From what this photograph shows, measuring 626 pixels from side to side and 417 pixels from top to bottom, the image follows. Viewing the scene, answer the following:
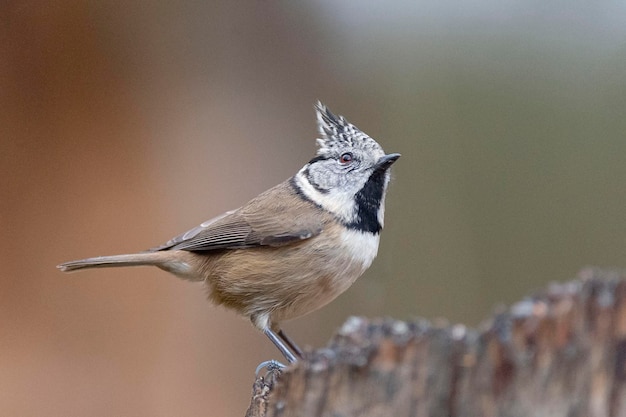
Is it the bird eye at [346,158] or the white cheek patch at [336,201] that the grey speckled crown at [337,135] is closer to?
the bird eye at [346,158]

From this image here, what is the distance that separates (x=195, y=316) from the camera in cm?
580

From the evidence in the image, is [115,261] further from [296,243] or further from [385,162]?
[385,162]

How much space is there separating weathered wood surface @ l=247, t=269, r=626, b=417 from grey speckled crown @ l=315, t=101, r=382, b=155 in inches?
86.9

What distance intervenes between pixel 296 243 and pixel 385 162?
23.9 inches

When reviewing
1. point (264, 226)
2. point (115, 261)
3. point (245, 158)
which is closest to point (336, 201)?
point (264, 226)

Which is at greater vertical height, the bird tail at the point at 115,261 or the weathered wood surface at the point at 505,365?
the bird tail at the point at 115,261

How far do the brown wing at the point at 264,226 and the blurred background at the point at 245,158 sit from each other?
20.2 inches

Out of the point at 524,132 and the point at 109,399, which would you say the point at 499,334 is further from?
the point at 524,132

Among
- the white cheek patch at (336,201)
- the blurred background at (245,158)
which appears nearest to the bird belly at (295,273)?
the white cheek patch at (336,201)

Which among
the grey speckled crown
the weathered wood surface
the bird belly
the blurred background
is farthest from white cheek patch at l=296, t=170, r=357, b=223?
the weathered wood surface

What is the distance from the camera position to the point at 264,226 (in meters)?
3.63

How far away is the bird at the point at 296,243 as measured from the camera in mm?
3422

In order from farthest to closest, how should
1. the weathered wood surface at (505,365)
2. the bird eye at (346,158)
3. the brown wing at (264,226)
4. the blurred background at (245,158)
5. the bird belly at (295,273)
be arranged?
1. the blurred background at (245,158)
2. the bird eye at (346,158)
3. the brown wing at (264,226)
4. the bird belly at (295,273)
5. the weathered wood surface at (505,365)

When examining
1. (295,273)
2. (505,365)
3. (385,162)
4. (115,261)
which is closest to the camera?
(505,365)
